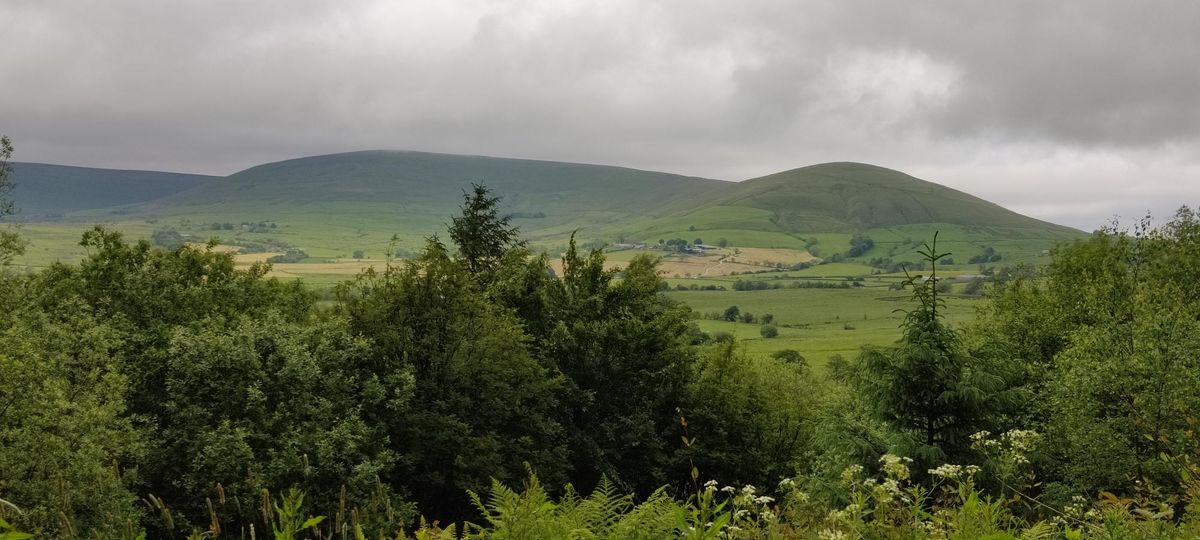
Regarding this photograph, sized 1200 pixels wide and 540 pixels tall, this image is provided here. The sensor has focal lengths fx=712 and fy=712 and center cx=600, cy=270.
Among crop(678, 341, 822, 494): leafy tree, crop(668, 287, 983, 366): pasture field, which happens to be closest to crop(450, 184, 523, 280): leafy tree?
crop(678, 341, 822, 494): leafy tree

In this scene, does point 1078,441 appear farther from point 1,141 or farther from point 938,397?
point 1,141

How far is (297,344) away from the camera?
952 inches

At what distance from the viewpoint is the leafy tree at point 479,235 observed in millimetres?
36938

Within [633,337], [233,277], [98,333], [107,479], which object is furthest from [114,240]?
[633,337]

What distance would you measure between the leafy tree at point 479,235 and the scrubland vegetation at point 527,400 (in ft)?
0.62

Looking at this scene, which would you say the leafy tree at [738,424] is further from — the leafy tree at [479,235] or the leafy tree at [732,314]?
the leafy tree at [732,314]

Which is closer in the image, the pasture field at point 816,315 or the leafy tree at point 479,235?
the leafy tree at point 479,235

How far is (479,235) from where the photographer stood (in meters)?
37.6

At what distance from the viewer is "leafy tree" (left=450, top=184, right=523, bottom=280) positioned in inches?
1454

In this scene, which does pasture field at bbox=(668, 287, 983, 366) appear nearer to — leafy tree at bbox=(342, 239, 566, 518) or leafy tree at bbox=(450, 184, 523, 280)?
leafy tree at bbox=(450, 184, 523, 280)

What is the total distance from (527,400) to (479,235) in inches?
449

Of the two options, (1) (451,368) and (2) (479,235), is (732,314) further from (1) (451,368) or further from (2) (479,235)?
(1) (451,368)

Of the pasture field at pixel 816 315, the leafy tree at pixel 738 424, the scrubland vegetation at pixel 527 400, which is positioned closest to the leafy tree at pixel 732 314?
the pasture field at pixel 816 315

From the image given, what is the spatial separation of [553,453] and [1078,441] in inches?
689
